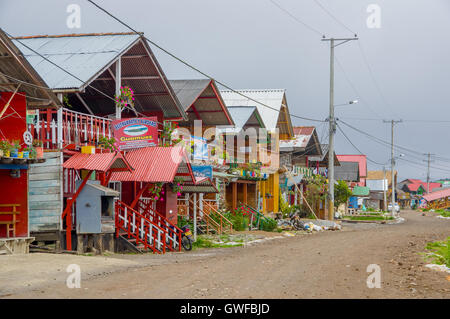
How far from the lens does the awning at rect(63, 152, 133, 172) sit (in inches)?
694

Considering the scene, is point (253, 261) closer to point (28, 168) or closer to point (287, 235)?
point (28, 168)

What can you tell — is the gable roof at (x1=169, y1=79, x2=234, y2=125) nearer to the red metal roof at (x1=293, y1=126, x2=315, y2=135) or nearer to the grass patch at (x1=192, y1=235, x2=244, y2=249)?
the grass patch at (x1=192, y1=235, x2=244, y2=249)

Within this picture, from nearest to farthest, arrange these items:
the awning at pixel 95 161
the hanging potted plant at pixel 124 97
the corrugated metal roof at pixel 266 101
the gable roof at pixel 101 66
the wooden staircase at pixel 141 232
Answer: the awning at pixel 95 161 → the gable roof at pixel 101 66 → the wooden staircase at pixel 141 232 → the hanging potted plant at pixel 124 97 → the corrugated metal roof at pixel 266 101

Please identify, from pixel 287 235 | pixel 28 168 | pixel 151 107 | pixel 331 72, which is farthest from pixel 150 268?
pixel 331 72

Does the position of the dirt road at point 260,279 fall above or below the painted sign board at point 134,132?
below

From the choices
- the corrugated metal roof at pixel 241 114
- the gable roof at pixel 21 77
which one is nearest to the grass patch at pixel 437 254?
the gable roof at pixel 21 77

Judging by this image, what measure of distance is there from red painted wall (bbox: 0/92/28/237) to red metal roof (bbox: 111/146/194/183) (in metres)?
3.28

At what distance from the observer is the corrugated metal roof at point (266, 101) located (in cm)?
3938

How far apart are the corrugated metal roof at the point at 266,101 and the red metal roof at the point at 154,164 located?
18.2 m

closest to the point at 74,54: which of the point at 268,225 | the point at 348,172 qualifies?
the point at 268,225

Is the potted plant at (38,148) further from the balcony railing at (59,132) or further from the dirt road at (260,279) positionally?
the dirt road at (260,279)

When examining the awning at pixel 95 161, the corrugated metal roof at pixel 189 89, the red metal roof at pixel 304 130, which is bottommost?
the awning at pixel 95 161

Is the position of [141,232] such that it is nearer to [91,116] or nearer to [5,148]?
[91,116]

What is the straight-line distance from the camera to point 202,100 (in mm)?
28469
